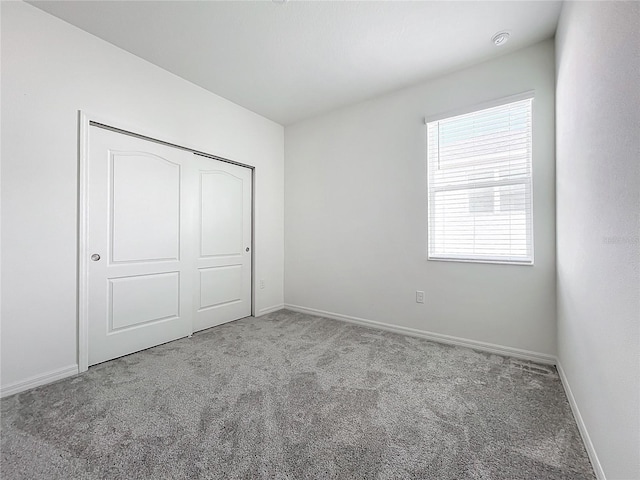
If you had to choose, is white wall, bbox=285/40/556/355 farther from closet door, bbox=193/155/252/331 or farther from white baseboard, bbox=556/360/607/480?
closet door, bbox=193/155/252/331

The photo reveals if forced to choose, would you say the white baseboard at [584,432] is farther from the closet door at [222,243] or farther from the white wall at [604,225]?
the closet door at [222,243]

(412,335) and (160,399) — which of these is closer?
(160,399)

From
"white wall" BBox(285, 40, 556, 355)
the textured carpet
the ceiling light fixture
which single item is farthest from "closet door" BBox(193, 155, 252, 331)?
the ceiling light fixture

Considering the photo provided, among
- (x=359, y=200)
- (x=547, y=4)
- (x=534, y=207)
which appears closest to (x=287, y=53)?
(x=359, y=200)

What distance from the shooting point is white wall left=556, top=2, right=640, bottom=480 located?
0.92 metres

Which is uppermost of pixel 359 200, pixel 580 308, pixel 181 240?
pixel 359 200

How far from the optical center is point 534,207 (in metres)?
2.32

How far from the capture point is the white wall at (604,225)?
3.02ft

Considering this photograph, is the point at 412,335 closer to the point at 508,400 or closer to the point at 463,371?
the point at 463,371

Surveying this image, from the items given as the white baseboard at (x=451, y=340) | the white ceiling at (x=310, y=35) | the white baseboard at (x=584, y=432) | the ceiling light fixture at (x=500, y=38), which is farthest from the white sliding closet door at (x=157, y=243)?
the white baseboard at (x=584, y=432)

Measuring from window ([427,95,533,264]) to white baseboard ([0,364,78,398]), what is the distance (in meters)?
3.21

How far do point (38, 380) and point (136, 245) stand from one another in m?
1.14

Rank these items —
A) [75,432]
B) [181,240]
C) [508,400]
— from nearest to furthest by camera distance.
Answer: [75,432], [508,400], [181,240]

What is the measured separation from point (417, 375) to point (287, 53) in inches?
114
